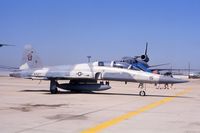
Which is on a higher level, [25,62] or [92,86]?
[25,62]

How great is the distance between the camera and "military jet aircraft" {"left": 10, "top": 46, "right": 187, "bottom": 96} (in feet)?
64.6

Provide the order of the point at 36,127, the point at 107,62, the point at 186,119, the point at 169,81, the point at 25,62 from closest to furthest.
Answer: the point at 36,127 → the point at 186,119 → the point at 169,81 → the point at 107,62 → the point at 25,62

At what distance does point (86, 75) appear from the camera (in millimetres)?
20641

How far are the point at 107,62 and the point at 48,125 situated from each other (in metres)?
12.6

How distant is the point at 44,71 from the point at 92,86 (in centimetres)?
307

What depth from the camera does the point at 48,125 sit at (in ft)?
27.5

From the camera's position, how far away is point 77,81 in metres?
21.9

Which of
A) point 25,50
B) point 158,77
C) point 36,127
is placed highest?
point 25,50

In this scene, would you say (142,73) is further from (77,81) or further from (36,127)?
(36,127)

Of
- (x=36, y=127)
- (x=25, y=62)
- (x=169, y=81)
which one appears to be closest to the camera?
(x=36, y=127)

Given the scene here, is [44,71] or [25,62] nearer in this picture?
[44,71]

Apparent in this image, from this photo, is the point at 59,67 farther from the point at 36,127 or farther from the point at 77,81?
the point at 36,127

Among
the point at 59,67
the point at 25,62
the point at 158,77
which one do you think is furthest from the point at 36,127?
the point at 25,62

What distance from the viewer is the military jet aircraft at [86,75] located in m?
19.7
